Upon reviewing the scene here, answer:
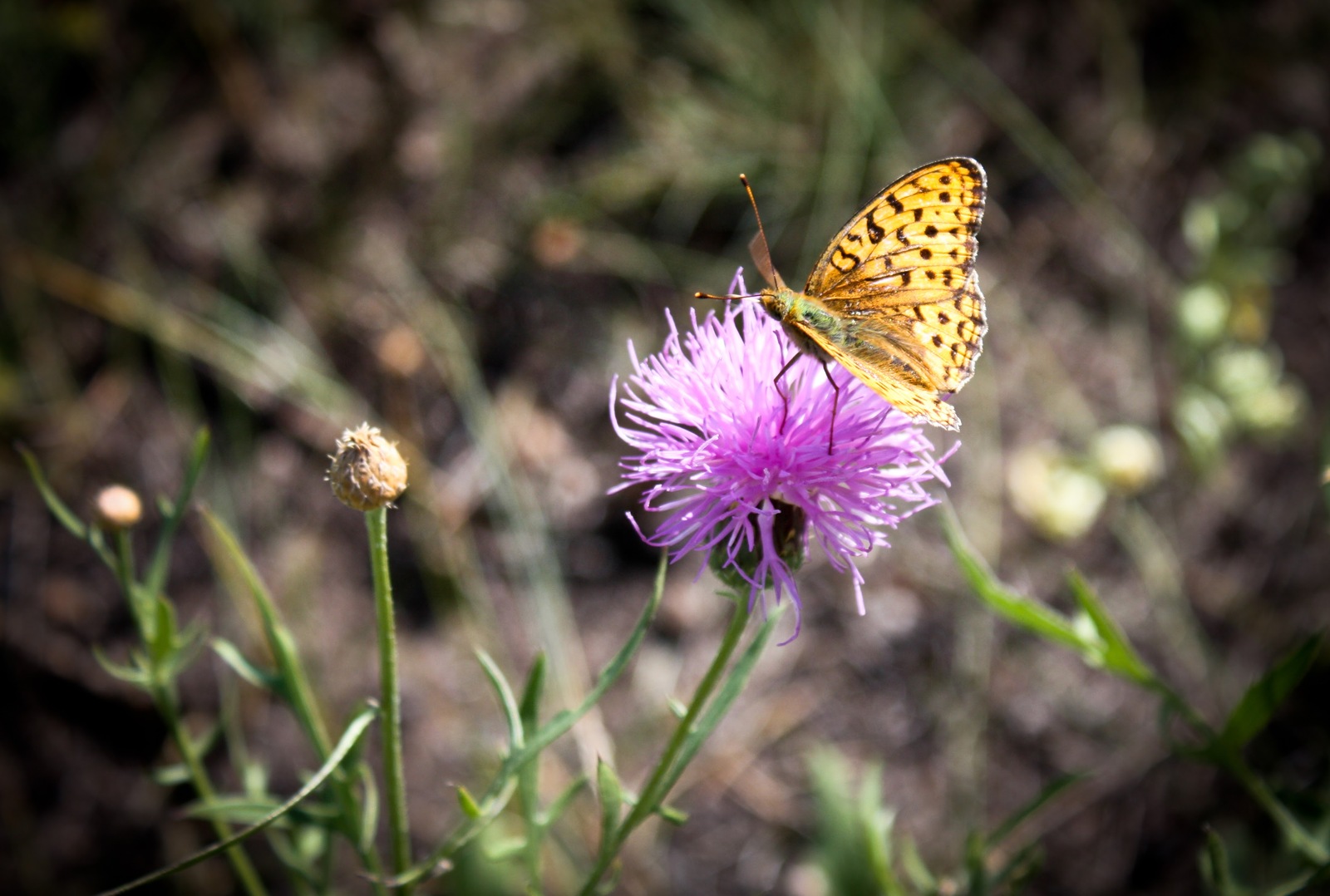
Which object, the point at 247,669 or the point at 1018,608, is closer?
the point at 247,669

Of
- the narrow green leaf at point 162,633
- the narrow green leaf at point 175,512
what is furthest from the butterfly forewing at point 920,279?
the narrow green leaf at point 162,633

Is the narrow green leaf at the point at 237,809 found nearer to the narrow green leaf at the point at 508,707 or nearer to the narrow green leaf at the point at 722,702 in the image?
the narrow green leaf at the point at 508,707

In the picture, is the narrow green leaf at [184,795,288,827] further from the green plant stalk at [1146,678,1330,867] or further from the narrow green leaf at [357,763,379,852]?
the green plant stalk at [1146,678,1330,867]

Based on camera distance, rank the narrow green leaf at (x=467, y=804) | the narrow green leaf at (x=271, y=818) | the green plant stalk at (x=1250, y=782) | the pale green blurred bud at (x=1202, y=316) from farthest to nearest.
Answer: the pale green blurred bud at (x=1202, y=316) < the green plant stalk at (x=1250, y=782) < the narrow green leaf at (x=467, y=804) < the narrow green leaf at (x=271, y=818)

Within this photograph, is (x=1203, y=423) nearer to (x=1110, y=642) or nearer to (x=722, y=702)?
(x=1110, y=642)

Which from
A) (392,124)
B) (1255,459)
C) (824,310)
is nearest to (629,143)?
(392,124)

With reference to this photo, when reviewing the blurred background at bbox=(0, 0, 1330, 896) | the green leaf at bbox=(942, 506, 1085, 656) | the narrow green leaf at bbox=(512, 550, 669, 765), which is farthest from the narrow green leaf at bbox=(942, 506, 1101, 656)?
the blurred background at bbox=(0, 0, 1330, 896)

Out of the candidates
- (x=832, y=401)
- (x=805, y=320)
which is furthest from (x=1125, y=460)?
(x=805, y=320)
